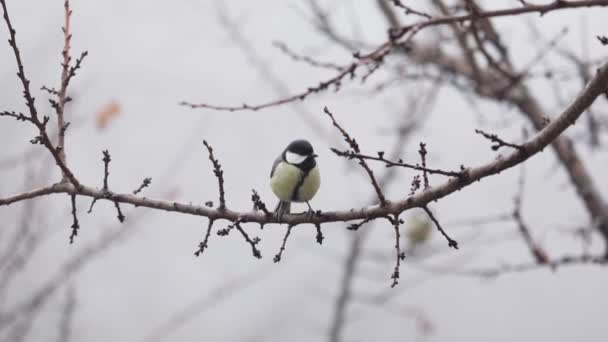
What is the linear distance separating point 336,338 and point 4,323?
343cm

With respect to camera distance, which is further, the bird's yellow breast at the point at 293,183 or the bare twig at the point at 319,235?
the bird's yellow breast at the point at 293,183

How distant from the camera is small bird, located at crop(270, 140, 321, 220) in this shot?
2.46m

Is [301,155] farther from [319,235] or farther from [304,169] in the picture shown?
[319,235]

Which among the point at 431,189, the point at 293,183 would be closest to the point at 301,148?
the point at 293,183

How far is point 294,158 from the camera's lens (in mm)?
2529

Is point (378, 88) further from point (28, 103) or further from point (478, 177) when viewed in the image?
point (28, 103)

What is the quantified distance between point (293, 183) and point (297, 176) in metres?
0.03

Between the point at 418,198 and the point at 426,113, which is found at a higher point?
the point at 426,113

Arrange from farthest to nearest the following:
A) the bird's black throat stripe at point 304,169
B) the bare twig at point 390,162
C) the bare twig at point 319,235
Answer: the bird's black throat stripe at point 304,169, the bare twig at point 319,235, the bare twig at point 390,162

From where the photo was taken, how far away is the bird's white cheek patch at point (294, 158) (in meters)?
2.51

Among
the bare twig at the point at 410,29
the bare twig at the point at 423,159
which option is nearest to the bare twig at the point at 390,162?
the bare twig at the point at 423,159

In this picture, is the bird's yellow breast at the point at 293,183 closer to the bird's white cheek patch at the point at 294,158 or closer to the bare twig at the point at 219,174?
the bird's white cheek patch at the point at 294,158

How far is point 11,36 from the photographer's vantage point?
150 centimetres

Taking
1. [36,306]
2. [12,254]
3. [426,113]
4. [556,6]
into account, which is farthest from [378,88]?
[426,113]
